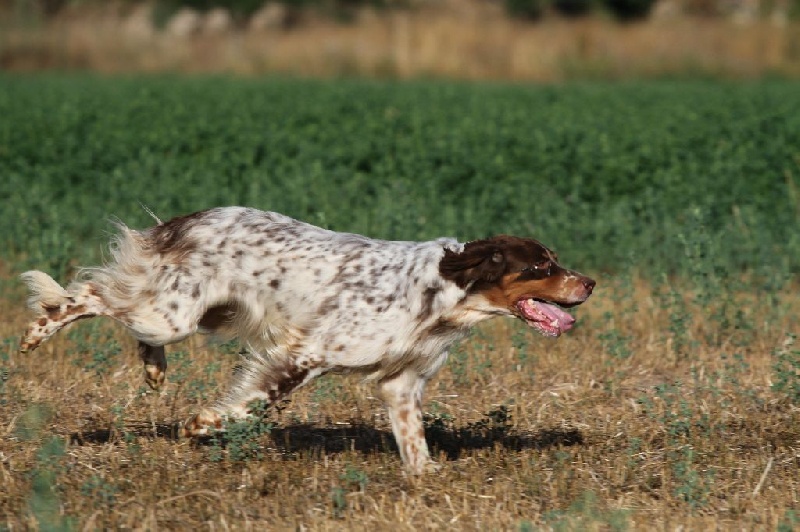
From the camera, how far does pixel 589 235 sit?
35.5 feet

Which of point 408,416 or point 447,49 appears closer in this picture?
point 408,416

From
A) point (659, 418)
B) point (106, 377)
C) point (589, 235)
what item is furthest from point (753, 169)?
point (106, 377)

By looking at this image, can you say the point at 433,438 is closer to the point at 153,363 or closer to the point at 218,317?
the point at 218,317

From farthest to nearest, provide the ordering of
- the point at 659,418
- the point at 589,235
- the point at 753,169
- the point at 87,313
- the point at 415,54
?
1. the point at 415,54
2. the point at 753,169
3. the point at 589,235
4. the point at 659,418
5. the point at 87,313

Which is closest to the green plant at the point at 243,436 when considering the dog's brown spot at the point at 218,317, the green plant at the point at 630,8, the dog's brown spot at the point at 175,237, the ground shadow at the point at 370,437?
the ground shadow at the point at 370,437

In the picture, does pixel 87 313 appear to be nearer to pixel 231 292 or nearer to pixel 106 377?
pixel 231 292

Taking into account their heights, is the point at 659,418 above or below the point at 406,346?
below

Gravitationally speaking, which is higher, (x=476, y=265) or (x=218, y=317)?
(x=476, y=265)

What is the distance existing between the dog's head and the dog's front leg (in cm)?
55

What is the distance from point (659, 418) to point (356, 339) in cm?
188

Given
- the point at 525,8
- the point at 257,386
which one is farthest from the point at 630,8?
the point at 257,386

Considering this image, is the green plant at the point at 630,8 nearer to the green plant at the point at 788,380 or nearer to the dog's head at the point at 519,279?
the green plant at the point at 788,380

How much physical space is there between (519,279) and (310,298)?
37.8 inches

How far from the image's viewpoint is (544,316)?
548 centimetres
